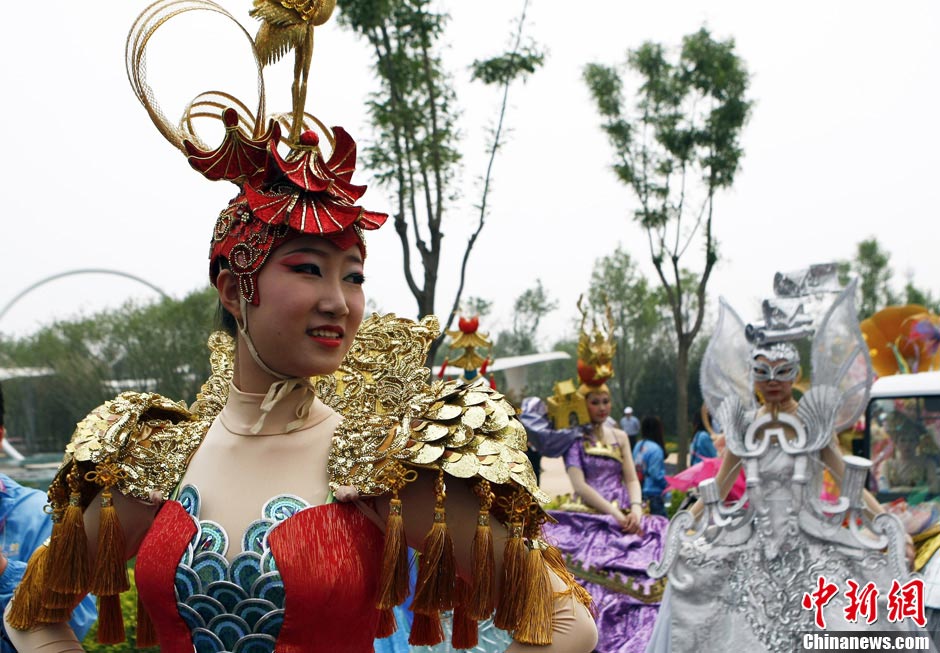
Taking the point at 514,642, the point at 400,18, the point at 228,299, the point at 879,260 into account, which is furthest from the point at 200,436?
the point at 879,260

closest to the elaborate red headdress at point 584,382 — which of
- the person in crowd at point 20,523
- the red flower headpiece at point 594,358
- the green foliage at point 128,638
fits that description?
the red flower headpiece at point 594,358

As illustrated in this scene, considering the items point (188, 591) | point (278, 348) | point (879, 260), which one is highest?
point (879, 260)

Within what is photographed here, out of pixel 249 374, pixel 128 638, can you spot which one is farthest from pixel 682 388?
pixel 249 374

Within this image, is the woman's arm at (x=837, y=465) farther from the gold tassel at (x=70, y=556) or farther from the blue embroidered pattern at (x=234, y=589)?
the gold tassel at (x=70, y=556)

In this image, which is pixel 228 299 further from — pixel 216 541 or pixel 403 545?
pixel 403 545

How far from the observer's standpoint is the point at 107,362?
49.4ft

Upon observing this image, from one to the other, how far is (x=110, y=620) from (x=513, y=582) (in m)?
1.11

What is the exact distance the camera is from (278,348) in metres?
1.96

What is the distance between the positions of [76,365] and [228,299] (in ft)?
46.8

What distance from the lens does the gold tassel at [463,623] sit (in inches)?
71.7

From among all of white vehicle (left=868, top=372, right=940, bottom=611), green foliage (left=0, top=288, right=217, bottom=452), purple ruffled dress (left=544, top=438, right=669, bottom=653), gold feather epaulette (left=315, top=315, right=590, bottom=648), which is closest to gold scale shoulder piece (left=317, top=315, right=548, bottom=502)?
gold feather epaulette (left=315, top=315, right=590, bottom=648)

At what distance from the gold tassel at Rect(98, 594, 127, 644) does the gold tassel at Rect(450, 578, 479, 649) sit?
854 millimetres

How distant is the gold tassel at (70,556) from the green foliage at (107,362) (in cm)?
1179

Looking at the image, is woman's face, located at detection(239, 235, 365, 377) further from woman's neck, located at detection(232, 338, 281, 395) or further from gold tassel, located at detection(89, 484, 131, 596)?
gold tassel, located at detection(89, 484, 131, 596)
